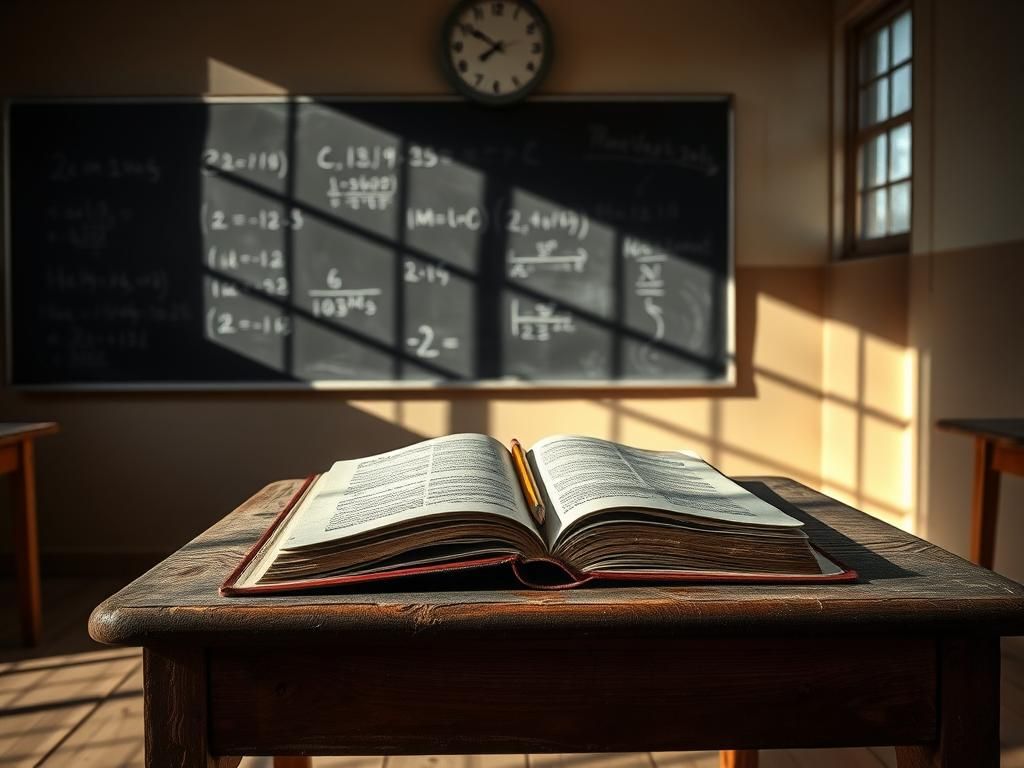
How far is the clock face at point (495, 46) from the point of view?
142 inches

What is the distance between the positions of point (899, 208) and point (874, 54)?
0.60 m

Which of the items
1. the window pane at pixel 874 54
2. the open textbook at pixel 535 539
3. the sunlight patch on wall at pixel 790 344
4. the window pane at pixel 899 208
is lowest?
the open textbook at pixel 535 539

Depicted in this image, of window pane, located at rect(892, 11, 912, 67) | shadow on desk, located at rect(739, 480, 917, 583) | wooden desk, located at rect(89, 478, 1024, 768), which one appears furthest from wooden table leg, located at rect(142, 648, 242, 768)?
window pane, located at rect(892, 11, 912, 67)

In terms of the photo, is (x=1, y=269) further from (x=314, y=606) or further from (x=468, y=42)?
(x=314, y=606)

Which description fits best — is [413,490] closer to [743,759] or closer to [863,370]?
[743,759]

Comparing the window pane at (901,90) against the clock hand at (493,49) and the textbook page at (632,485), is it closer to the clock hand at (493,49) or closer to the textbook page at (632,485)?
the clock hand at (493,49)

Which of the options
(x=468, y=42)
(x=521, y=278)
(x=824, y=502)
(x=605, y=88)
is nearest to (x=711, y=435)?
(x=521, y=278)

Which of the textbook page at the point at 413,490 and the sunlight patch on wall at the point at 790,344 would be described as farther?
the sunlight patch on wall at the point at 790,344

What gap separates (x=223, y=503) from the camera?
12.4 ft

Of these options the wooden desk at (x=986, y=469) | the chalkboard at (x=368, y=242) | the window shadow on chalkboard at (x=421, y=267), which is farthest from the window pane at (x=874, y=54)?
the wooden desk at (x=986, y=469)

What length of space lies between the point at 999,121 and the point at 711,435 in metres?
1.49

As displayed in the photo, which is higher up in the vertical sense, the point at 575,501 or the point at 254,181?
the point at 254,181

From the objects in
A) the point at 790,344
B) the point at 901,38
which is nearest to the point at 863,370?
the point at 790,344

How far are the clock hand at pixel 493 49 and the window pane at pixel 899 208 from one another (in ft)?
4.76
